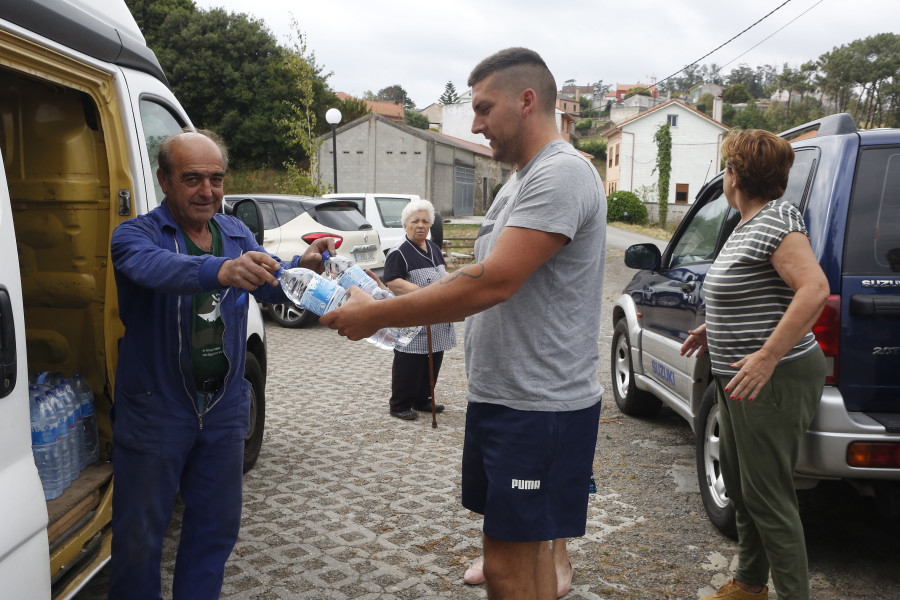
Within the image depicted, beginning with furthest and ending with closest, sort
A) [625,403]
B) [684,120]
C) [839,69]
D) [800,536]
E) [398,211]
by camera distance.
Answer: [839,69]
[684,120]
[398,211]
[625,403]
[800,536]

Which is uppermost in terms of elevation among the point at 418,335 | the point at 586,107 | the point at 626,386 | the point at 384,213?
the point at 586,107

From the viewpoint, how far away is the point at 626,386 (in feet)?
21.5

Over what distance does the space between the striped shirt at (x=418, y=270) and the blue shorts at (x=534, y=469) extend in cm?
398

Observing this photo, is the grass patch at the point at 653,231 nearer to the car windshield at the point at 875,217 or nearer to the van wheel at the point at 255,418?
the van wheel at the point at 255,418

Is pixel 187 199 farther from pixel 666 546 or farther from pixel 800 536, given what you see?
pixel 666 546

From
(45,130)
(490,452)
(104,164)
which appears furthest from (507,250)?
(45,130)

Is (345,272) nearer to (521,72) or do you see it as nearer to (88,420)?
(521,72)

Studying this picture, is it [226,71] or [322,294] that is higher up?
[226,71]

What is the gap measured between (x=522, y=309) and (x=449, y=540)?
2.18 metres

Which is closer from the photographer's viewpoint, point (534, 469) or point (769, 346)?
point (534, 469)

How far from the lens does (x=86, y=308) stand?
3.38 meters

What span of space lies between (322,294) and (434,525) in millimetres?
2157

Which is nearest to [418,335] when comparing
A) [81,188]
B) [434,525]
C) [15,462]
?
[434,525]

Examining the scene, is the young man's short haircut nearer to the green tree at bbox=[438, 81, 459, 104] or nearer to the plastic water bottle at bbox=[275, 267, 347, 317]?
the plastic water bottle at bbox=[275, 267, 347, 317]
